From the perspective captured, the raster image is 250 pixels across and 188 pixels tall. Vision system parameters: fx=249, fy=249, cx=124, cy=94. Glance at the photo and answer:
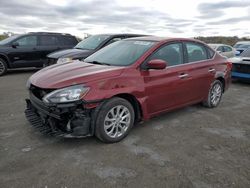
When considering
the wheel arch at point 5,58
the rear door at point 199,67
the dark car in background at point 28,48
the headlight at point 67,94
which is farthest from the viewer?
the dark car in background at point 28,48

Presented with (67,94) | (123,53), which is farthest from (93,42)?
(67,94)

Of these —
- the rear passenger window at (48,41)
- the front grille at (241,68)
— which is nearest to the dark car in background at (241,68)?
the front grille at (241,68)

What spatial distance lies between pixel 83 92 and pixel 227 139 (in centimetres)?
Answer: 245

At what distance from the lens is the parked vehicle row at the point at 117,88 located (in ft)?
11.2

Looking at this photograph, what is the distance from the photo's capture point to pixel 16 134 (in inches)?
158

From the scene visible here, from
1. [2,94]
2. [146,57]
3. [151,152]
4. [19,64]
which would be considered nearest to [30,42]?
[19,64]

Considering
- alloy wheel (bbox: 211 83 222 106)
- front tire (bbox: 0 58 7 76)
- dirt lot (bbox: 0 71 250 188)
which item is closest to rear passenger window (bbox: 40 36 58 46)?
front tire (bbox: 0 58 7 76)

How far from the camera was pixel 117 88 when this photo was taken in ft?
12.0

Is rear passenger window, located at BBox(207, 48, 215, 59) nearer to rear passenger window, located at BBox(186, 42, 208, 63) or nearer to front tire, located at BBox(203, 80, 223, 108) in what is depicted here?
rear passenger window, located at BBox(186, 42, 208, 63)

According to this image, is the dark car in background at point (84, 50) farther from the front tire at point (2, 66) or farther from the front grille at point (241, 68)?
the front grille at point (241, 68)

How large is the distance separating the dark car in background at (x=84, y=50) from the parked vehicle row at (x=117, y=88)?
3321mm

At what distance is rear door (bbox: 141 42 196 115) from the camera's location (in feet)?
13.6

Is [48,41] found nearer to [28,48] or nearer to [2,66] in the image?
[28,48]

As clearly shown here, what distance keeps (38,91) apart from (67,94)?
2.22 feet
